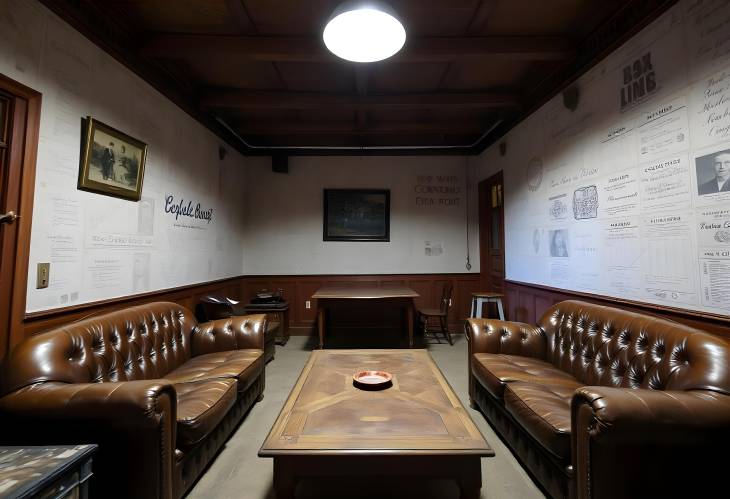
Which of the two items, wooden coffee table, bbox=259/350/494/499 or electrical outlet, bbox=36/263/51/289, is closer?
wooden coffee table, bbox=259/350/494/499

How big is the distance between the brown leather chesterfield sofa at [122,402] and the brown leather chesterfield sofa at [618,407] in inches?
70.3

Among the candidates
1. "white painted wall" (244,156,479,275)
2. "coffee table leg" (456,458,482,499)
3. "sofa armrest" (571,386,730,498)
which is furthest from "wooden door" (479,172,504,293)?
"coffee table leg" (456,458,482,499)

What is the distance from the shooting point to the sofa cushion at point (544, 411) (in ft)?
4.74

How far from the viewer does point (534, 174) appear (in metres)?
3.59

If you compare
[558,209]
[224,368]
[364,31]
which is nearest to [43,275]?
[224,368]

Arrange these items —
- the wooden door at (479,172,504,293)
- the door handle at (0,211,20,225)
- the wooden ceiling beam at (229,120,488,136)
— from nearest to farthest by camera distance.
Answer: the door handle at (0,211,20,225) < the wooden ceiling beam at (229,120,488,136) < the wooden door at (479,172,504,293)

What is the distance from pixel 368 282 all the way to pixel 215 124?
3.27m

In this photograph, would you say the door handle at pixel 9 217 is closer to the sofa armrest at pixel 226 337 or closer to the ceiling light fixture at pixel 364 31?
the sofa armrest at pixel 226 337

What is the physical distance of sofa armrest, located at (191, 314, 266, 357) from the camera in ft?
8.79

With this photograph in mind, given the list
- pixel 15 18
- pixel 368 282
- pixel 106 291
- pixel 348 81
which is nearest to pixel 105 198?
pixel 106 291

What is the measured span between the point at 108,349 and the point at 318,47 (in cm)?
276

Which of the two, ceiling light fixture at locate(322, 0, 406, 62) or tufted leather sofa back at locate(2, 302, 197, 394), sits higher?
ceiling light fixture at locate(322, 0, 406, 62)

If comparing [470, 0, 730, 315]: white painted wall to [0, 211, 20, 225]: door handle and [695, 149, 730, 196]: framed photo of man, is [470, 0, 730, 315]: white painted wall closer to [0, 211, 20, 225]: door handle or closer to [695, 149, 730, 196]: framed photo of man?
[695, 149, 730, 196]: framed photo of man

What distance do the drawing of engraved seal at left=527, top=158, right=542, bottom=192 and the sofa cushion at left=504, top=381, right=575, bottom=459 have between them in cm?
241
